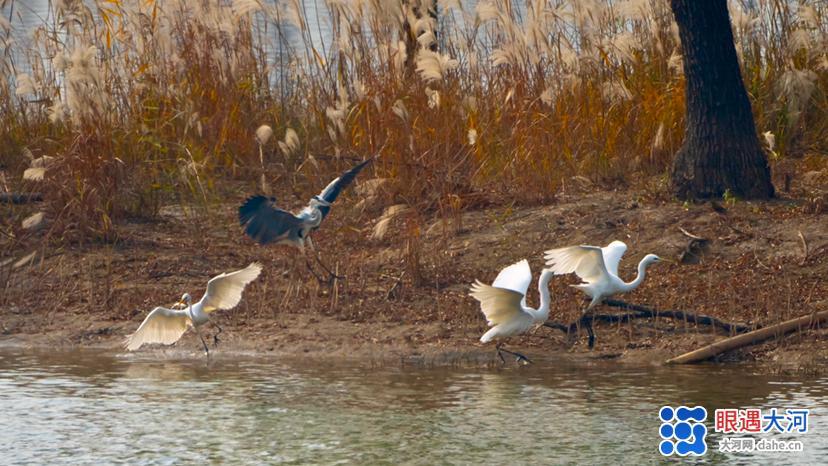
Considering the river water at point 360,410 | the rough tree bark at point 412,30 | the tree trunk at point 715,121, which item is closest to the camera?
the river water at point 360,410

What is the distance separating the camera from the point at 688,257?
8523 mm

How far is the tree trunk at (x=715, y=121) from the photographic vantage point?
9.25m

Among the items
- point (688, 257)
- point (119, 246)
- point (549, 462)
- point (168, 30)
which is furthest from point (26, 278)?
point (549, 462)

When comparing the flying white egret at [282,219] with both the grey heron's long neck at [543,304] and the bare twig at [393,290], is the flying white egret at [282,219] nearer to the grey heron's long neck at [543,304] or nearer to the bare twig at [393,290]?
the bare twig at [393,290]

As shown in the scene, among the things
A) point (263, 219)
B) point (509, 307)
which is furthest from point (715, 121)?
point (263, 219)

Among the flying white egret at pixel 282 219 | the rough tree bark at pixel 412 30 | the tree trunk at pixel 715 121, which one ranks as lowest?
the flying white egret at pixel 282 219

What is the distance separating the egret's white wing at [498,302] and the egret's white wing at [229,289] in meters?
1.31

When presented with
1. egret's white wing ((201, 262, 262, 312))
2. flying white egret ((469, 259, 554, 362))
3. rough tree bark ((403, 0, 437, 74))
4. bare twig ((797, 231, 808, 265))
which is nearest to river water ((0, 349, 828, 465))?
flying white egret ((469, 259, 554, 362))

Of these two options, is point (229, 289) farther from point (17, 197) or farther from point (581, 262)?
point (17, 197)

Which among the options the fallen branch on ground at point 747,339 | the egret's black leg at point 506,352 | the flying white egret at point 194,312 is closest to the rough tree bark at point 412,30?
the flying white egret at point 194,312

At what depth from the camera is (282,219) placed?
8047 millimetres

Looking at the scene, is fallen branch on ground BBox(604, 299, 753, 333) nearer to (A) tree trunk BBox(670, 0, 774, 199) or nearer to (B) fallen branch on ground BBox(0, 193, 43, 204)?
(A) tree trunk BBox(670, 0, 774, 199)

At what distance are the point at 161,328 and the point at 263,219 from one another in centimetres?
94

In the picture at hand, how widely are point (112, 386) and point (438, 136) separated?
12.5 feet
